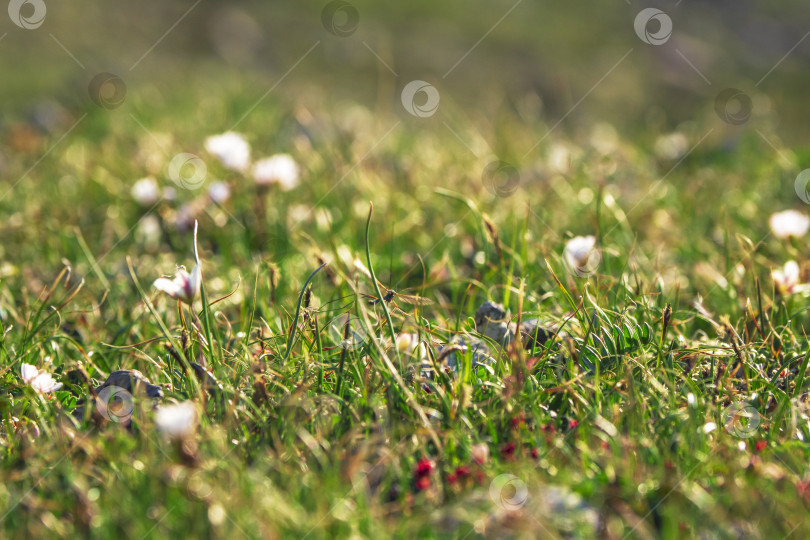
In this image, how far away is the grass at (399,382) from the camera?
1.57 meters

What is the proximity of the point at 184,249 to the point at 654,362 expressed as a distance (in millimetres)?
2121

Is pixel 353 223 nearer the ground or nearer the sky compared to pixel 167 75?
nearer the sky

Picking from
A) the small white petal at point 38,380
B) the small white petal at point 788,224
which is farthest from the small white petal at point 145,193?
the small white petal at point 788,224

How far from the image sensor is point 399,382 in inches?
71.9

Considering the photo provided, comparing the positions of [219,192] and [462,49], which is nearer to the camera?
[219,192]

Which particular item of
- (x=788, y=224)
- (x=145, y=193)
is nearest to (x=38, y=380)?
(x=145, y=193)

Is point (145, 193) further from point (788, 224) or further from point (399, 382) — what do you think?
point (788, 224)

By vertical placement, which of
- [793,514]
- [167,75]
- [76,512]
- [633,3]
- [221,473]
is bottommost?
[167,75]

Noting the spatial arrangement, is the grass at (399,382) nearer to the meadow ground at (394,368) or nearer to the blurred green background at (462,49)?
the meadow ground at (394,368)

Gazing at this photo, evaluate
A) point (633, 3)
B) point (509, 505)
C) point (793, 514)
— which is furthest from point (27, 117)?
point (633, 3)

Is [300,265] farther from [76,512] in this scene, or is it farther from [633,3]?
[633,3]

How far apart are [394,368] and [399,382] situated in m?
0.12

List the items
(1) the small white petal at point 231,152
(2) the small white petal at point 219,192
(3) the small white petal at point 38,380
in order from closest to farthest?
(3) the small white petal at point 38,380 → (2) the small white petal at point 219,192 → (1) the small white petal at point 231,152

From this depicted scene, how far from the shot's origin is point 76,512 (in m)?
1.60
